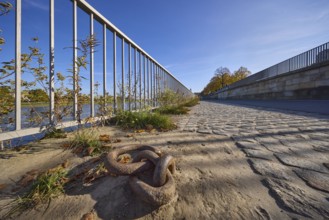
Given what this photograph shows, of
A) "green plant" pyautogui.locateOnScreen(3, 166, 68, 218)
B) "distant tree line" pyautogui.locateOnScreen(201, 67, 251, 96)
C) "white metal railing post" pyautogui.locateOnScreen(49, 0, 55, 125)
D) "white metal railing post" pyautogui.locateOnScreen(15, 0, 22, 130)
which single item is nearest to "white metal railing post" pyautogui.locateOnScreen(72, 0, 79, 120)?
"white metal railing post" pyautogui.locateOnScreen(49, 0, 55, 125)

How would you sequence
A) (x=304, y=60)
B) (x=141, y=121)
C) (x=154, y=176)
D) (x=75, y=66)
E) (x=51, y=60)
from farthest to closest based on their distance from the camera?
1. (x=304, y=60)
2. (x=141, y=121)
3. (x=75, y=66)
4. (x=51, y=60)
5. (x=154, y=176)

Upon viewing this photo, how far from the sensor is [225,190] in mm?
1150

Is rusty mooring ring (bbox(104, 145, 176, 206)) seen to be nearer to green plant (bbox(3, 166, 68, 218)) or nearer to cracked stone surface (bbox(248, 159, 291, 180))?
green plant (bbox(3, 166, 68, 218))

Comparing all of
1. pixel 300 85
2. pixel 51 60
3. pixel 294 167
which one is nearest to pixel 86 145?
pixel 51 60

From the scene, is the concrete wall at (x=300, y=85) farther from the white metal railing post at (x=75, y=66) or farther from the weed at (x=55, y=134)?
the weed at (x=55, y=134)

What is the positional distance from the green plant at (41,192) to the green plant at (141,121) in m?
1.94

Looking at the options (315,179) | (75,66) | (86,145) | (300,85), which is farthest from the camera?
(300,85)

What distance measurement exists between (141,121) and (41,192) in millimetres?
2326

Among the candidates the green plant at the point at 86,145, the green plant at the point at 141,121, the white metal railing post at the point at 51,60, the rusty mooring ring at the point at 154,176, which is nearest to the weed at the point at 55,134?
the white metal railing post at the point at 51,60

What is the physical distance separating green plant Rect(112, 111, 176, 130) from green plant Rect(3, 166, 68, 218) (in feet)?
6.36

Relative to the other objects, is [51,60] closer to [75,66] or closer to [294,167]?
[75,66]

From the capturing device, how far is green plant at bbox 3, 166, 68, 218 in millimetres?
1022

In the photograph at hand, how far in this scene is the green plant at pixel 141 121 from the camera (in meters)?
3.23

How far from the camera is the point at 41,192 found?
3.64 ft
